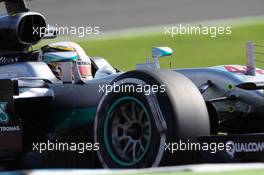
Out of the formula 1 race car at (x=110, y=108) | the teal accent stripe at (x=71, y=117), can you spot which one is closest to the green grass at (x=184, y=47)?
the formula 1 race car at (x=110, y=108)

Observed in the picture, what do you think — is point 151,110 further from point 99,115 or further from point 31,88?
point 31,88

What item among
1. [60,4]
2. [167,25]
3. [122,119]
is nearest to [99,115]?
[122,119]

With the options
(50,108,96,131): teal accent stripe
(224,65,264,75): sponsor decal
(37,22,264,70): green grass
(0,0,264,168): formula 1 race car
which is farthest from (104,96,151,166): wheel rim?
(37,22,264,70): green grass

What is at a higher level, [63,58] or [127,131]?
[63,58]

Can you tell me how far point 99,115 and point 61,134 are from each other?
84 cm

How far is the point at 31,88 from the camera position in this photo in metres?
7.98

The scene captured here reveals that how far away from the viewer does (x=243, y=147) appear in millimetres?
6449
